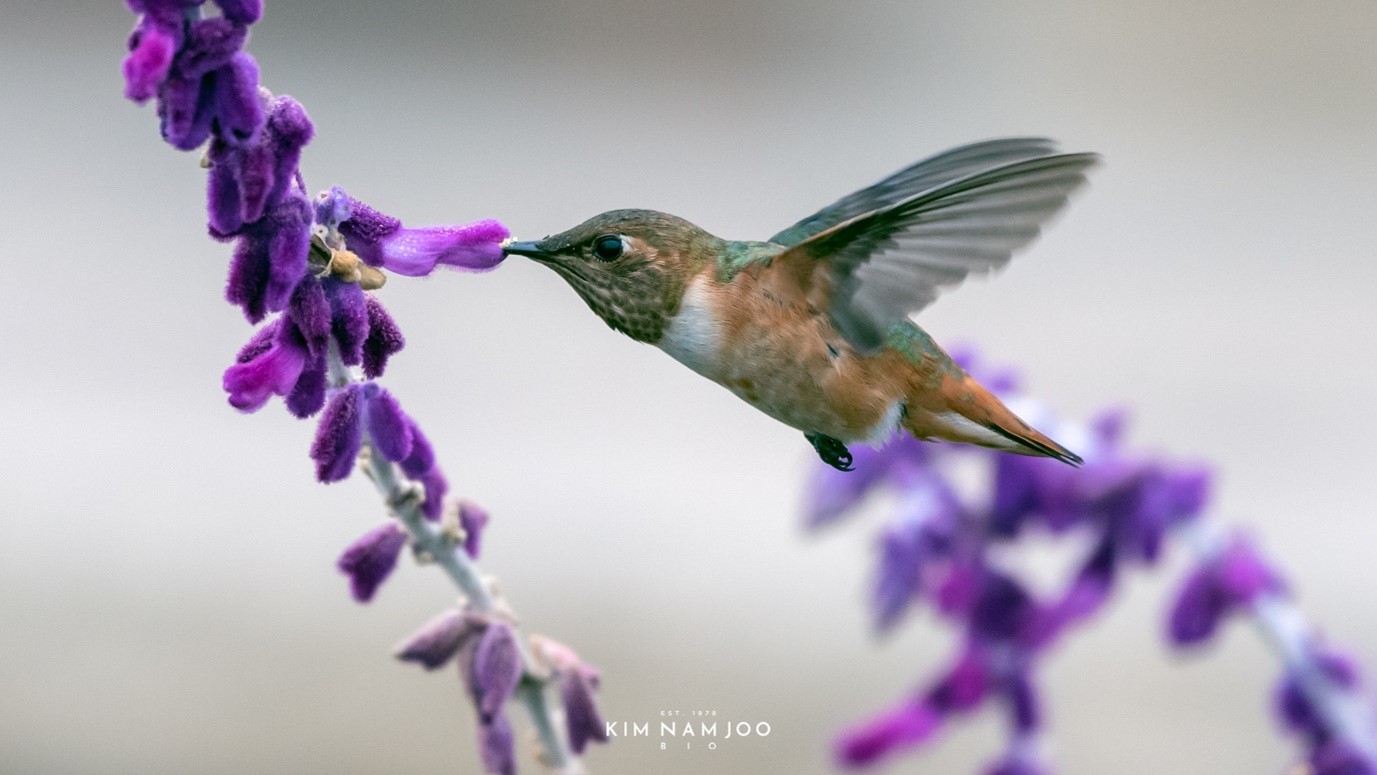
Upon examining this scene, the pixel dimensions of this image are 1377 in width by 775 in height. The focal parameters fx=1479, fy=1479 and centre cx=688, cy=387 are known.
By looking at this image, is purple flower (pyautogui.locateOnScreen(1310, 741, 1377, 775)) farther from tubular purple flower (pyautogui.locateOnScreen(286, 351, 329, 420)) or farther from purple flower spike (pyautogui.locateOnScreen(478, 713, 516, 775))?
tubular purple flower (pyautogui.locateOnScreen(286, 351, 329, 420))

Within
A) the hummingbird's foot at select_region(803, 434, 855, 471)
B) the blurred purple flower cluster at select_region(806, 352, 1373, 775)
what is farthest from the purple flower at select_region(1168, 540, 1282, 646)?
the hummingbird's foot at select_region(803, 434, 855, 471)

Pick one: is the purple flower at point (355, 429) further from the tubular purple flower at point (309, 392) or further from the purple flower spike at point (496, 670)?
the purple flower spike at point (496, 670)

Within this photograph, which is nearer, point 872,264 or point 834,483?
point 872,264

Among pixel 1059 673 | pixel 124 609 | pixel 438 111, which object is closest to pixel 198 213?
pixel 438 111

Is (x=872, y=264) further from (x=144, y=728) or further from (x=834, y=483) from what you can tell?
(x=144, y=728)

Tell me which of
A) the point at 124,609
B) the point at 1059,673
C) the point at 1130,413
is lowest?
the point at 1130,413
